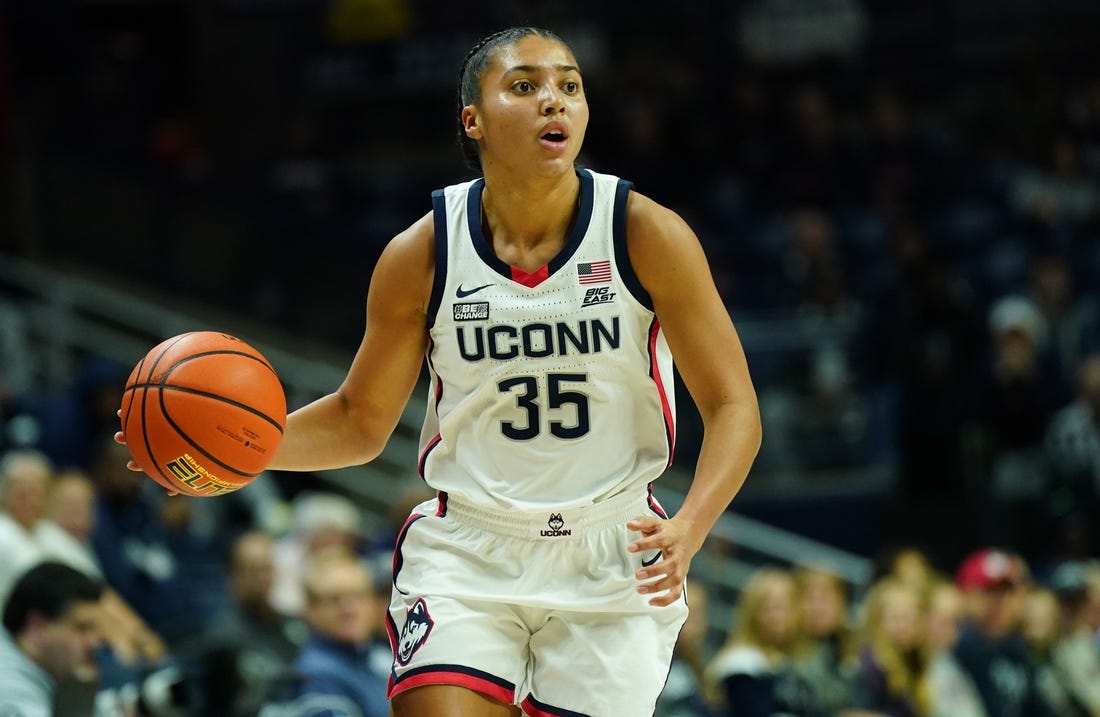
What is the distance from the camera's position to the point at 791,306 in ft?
41.3

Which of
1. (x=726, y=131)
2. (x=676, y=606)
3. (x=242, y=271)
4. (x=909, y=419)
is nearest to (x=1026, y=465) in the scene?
(x=909, y=419)

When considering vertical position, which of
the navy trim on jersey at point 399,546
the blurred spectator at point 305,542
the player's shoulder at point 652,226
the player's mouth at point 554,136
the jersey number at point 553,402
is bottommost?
the blurred spectator at point 305,542

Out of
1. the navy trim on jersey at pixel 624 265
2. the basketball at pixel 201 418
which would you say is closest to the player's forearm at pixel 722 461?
the navy trim on jersey at pixel 624 265

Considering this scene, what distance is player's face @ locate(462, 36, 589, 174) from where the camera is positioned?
3.94m

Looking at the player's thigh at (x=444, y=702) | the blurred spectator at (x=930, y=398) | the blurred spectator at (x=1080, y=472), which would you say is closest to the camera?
the player's thigh at (x=444, y=702)

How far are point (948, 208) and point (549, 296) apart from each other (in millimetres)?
10491

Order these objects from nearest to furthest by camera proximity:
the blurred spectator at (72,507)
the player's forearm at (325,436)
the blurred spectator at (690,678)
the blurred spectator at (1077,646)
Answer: the player's forearm at (325,436)
the blurred spectator at (690,678)
the blurred spectator at (72,507)
the blurred spectator at (1077,646)

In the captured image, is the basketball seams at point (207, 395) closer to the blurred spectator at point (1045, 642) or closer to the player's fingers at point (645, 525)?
the player's fingers at point (645, 525)

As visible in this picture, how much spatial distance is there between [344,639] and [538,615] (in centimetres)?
295

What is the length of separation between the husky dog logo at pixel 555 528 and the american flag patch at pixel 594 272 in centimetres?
56

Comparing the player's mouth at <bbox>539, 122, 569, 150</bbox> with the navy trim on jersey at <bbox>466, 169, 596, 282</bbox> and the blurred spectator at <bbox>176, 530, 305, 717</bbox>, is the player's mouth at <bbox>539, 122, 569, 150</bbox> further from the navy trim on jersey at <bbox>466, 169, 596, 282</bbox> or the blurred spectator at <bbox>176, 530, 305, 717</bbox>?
the blurred spectator at <bbox>176, 530, 305, 717</bbox>

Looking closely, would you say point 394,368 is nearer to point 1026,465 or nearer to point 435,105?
point 1026,465

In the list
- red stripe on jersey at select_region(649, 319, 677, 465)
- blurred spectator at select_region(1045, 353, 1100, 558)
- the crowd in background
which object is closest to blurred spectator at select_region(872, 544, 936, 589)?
the crowd in background

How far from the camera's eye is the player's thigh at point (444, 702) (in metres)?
3.73
